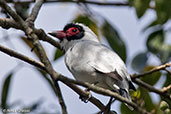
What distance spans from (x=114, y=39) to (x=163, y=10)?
0.79 metres

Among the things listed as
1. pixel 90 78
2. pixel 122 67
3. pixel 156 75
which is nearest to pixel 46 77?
pixel 90 78

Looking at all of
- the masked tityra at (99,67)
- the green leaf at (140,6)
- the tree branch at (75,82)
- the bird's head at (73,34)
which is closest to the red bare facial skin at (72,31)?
the bird's head at (73,34)

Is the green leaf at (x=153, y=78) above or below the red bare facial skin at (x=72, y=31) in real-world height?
above

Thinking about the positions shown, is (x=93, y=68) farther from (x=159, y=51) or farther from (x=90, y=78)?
(x=159, y=51)

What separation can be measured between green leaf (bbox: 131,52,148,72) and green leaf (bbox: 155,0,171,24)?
597 mm

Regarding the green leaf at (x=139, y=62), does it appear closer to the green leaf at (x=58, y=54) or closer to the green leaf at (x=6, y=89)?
the green leaf at (x=58, y=54)

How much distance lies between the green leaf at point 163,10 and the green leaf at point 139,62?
597mm

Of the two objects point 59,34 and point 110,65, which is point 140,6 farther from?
point 59,34

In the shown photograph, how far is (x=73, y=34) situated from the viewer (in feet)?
15.0

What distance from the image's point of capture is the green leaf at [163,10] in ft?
10.6

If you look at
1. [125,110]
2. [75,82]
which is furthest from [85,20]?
[75,82]

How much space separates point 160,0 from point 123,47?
2.40ft

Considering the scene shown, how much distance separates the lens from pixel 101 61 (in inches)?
136

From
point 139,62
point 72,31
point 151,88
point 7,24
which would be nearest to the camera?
point 7,24
